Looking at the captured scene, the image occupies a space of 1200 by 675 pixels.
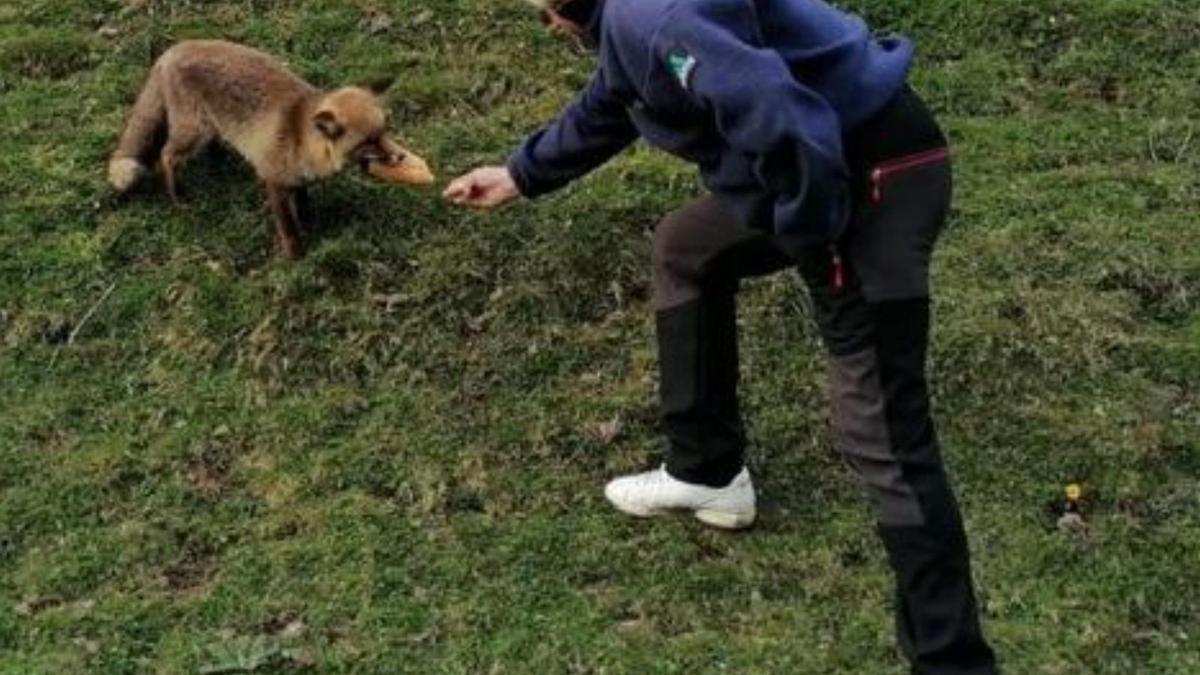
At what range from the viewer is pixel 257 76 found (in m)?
5.88

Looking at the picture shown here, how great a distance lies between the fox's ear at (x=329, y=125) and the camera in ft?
18.0

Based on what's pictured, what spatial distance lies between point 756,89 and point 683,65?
19cm

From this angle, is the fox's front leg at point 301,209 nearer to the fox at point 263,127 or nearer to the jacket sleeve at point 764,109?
the fox at point 263,127

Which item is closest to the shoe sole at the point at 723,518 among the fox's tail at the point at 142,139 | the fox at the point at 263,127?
the fox at the point at 263,127

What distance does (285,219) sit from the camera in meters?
5.69

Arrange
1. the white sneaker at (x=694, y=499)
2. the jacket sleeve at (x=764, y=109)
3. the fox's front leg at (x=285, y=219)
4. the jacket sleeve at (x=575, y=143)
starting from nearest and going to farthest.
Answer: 1. the jacket sleeve at (x=764, y=109)
2. the jacket sleeve at (x=575, y=143)
3. the white sneaker at (x=694, y=499)
4. the fox's front leg at (x=285, y=219)

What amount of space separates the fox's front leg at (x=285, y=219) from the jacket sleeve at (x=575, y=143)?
4.37ft

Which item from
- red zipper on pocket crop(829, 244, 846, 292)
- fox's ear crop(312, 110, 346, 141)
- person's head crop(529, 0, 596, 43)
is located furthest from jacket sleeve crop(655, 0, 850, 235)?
fox's ear crop(312, 110, 346, 141)

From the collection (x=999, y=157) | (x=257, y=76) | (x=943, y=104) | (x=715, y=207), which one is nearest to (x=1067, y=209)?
(x=999, y=157)

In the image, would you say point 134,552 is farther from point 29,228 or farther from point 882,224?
point 882,224

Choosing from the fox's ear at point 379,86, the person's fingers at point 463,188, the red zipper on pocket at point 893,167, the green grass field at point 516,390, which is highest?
the red zipper on pocket at point 893,167

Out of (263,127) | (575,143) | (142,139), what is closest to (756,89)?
(575,143)

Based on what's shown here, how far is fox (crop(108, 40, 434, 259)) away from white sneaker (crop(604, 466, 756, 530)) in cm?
144

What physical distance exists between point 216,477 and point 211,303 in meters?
0.80
